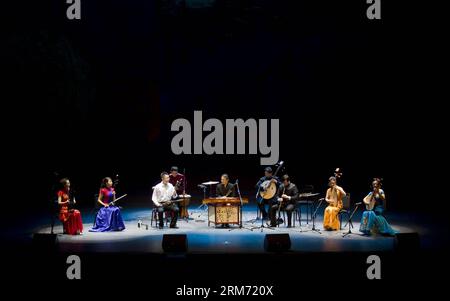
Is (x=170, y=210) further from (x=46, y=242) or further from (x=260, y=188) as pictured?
(x=46, y=242)

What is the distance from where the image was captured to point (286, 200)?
36.1ft

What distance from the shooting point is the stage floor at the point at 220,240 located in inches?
340

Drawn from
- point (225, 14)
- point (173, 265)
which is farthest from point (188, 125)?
point (173, 265)

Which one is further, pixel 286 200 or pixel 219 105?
pixel 219 105

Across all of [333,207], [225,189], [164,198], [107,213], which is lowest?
[107,213]

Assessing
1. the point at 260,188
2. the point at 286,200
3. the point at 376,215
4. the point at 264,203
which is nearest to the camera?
the point at 376,215

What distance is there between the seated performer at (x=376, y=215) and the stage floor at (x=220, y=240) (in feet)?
0.79

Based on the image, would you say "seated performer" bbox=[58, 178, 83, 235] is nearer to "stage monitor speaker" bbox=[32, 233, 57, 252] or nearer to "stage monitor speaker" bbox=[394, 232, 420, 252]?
→ "stage monitor speaker" bbox=[32, 233, 57, 252]

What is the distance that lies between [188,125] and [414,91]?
5541 mm

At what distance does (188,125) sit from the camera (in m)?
14.6

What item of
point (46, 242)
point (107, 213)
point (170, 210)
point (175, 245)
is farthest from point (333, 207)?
point (46, 242)

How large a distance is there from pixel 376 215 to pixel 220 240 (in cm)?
280

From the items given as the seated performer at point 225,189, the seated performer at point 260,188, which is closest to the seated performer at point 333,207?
the seated performer at point 260,188

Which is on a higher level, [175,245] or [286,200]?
[286,200]
